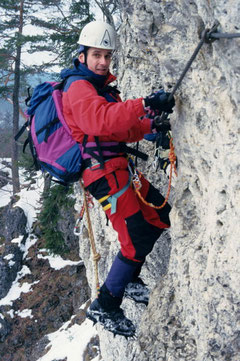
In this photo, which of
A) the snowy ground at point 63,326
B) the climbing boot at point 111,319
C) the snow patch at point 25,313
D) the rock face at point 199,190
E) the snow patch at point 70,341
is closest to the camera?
the rock face at point 199,190

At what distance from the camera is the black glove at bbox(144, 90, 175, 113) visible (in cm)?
265

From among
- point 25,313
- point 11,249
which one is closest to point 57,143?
point 25,313

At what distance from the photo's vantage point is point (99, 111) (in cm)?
292

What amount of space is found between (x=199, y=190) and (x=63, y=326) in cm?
1197

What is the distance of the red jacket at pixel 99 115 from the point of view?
2.85 meters

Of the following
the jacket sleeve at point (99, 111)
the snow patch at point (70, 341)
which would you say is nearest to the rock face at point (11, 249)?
the snow patch at point (70, 341)

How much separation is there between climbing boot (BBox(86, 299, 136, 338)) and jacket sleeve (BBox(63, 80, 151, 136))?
2.01 meters

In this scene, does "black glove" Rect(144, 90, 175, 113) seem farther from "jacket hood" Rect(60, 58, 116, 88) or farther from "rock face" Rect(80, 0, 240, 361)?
"jacket hood" Rect(60, 58, 116, 88)

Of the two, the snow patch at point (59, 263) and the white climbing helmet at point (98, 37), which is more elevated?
the white climbing helmet at point (98, 37)

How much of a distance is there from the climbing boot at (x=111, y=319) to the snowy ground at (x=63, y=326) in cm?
515

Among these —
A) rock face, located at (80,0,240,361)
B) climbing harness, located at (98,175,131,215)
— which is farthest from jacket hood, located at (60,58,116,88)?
climbing harness, located at (98,175,131,215)

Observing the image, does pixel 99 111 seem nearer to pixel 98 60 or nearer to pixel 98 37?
pixel 98 60

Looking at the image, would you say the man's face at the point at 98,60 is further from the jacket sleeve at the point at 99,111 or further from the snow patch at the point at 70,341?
the snow patch at the point at 70,341

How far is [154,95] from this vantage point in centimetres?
273
